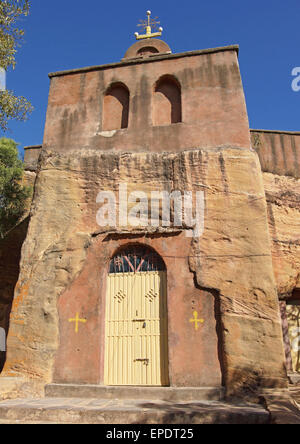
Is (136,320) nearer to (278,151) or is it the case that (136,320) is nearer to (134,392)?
(134,392)

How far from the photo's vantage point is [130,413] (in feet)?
18.0

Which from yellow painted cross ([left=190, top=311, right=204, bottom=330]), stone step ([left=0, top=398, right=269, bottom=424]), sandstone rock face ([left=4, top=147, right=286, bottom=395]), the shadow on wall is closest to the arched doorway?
sandstone rock face ([left=4, top=147, right=286, bottom=395])

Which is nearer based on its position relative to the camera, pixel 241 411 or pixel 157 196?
pixel 241 411

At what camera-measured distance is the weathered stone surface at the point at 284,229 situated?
32.8 ft

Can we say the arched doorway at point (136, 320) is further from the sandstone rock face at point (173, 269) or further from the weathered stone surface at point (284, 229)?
the weathered stone surface at point (284, 229)

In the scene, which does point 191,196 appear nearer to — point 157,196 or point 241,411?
point 157,196

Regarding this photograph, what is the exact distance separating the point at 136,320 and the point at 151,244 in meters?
1.64

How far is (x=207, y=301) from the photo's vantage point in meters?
7.38

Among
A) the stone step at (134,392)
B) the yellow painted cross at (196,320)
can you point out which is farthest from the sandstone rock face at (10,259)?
the yellow painted cross at (196,320)

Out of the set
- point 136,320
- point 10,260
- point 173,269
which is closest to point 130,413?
point 136,320

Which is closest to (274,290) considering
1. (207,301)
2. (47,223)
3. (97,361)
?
(207,301)

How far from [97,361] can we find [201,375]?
2071 mm

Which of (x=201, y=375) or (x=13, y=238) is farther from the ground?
(x=13, y=238)

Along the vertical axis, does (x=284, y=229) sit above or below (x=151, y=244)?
above
